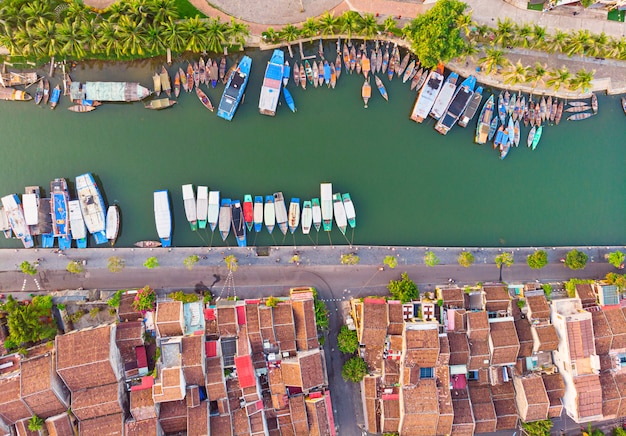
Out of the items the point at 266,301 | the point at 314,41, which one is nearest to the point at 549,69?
the point at 314,41

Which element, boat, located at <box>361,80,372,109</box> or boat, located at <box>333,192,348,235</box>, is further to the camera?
boat, located at <box>361,80,372,109</box>

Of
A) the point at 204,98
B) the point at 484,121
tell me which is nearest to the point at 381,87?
the point at 484,121

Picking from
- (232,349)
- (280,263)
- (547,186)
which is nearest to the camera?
(232,349)

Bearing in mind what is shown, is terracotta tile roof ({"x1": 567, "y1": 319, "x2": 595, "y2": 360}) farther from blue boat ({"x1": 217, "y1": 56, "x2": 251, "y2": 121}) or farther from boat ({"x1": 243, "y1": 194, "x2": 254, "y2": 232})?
blue boat ({"x1": 217, "y1": 56, "x2": 251, "y2": 121})

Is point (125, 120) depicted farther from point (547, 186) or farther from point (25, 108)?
point (547, 186)

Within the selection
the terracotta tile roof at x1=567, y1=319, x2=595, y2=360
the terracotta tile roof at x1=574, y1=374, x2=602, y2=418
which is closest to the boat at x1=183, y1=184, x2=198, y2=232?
the terracotta tile roof at x1=567, y1=319, x2=595, y2=360

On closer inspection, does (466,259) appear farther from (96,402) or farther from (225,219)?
(96,402)
